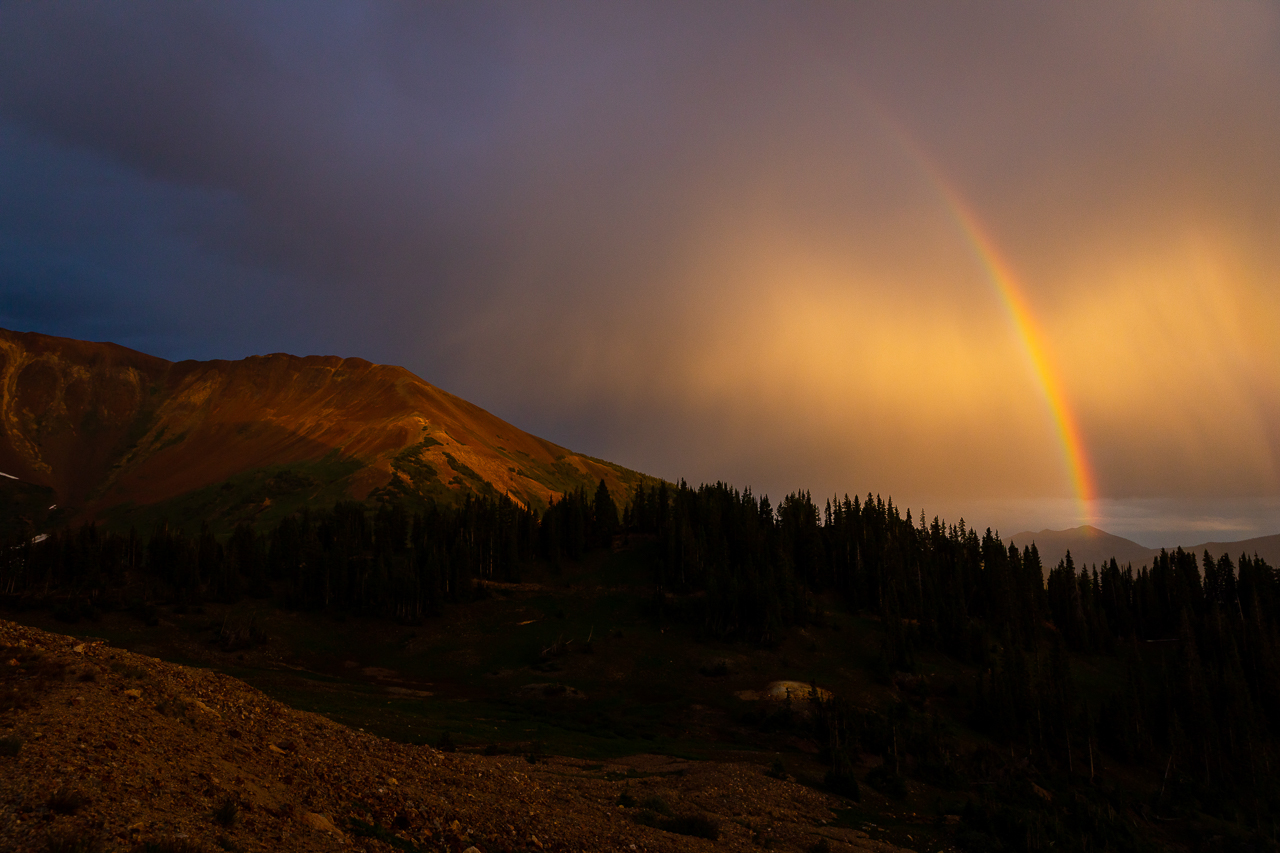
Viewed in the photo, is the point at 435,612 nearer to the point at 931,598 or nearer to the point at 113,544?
the point at 113,544

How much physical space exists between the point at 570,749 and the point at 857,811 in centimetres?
1827

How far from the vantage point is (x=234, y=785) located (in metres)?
17.0

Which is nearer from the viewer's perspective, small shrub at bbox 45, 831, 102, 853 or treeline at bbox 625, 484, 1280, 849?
small shrub at bbox 45, 831, 102, 853

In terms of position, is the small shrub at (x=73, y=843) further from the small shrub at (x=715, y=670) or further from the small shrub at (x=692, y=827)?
the small shrub at (x=715, y=670)

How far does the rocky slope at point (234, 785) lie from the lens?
13.5 m

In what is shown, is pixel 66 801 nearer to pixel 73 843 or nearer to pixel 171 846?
pixel 73 843

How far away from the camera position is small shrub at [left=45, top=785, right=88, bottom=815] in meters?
12.7

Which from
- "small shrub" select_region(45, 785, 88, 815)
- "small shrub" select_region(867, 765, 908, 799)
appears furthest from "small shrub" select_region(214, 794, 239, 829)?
"small shrub" select_region(867, 765, 908, 799)

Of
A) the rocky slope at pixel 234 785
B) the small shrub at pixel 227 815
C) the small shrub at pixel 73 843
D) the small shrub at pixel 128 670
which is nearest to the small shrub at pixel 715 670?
the rocky slope at pixel 234 785

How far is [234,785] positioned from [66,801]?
464 cm

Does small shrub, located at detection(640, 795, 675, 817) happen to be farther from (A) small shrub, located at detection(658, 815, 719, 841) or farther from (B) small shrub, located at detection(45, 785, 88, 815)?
(B) small shrub, located at detection(45, 785, 88, 815)

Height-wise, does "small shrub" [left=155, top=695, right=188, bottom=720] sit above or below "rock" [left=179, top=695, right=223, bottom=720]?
above

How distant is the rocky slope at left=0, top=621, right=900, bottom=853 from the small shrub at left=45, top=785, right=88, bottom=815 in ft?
0.07

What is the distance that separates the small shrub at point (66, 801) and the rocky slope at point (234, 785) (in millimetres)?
23
